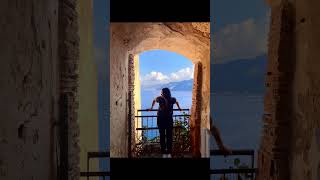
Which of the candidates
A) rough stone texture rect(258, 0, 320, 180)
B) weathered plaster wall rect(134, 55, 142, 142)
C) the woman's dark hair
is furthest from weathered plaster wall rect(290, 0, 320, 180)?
weathered plaster wall rect(134, 55, 142, 142)

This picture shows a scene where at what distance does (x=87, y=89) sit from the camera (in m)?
5.13

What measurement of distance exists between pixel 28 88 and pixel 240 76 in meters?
3.62

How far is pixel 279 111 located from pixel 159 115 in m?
2.91

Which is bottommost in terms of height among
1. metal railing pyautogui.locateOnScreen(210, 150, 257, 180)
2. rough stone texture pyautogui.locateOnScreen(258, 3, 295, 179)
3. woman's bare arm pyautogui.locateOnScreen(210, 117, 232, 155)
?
metal railing pyautogui.locateOnScreen(210, 150, 257, 180)

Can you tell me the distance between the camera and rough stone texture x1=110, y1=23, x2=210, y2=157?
5535 millimetres

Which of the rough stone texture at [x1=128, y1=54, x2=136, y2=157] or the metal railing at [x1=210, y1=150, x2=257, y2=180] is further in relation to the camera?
the rough stone texture at [x1=128, y1=54, x2=136, y2=157]

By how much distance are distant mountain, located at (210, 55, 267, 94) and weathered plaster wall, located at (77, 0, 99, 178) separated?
61.1 inches

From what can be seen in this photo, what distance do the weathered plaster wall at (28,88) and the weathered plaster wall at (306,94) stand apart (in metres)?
1.66

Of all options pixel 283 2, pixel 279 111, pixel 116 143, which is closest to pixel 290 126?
pixel 279 111

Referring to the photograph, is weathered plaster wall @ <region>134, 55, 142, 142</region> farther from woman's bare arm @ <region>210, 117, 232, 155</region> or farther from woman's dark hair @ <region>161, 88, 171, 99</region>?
woman's bare arm @ <region>210, 117, 232, 155</region>

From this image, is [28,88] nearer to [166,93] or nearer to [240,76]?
[166,93]

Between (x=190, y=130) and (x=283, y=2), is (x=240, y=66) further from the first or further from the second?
(x=283, y=2)

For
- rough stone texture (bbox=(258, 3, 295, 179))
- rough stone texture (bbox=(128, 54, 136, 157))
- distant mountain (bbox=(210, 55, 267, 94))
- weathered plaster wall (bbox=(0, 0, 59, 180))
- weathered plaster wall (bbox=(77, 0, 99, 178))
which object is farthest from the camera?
rough stone texture (bbox=(128, 54, 136, 157))

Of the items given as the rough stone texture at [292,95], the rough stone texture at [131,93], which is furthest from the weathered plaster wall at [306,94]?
the rough stone texture at [131,93]
